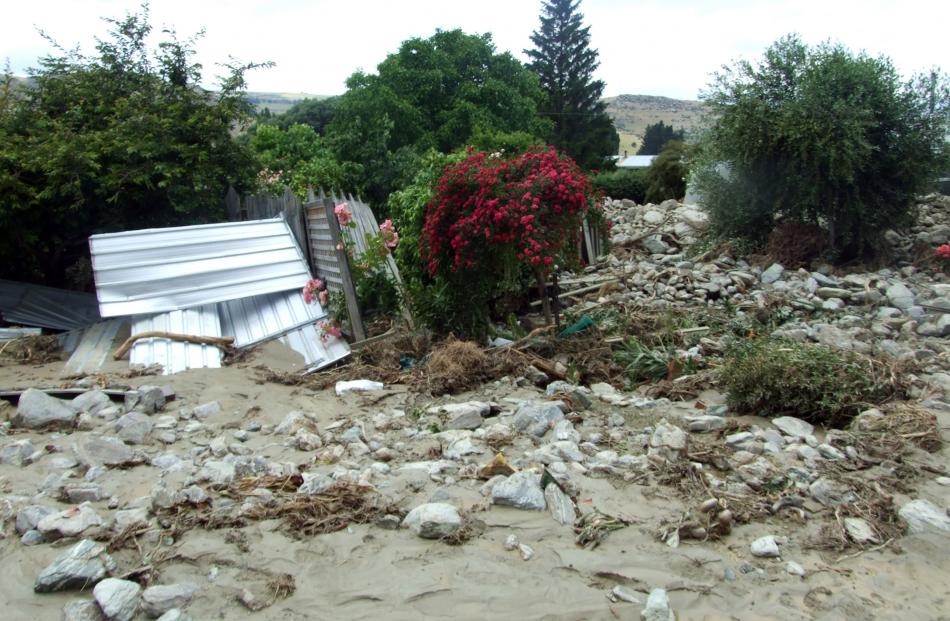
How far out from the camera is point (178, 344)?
6781 mm

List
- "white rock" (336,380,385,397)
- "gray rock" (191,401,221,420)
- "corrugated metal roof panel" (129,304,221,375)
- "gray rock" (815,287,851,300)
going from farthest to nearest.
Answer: "gray rock" (815,287,851,300)
"corrugated metal roof panel" (129,304,221,375)
"white rock" (336,380,385,397)
"gray rock" (191,401,221,420)

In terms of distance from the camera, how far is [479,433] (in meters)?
4.55

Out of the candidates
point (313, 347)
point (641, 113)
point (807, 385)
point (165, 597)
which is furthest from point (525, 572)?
point (641, 113)

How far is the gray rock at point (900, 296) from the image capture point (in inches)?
314

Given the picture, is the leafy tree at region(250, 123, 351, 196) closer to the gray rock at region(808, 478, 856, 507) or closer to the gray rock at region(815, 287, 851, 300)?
the gray rock at region(815, 287, 851, 300)

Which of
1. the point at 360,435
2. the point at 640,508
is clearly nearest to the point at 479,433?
the point at 360,435

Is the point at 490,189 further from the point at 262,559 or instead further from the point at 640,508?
the point at 262,559

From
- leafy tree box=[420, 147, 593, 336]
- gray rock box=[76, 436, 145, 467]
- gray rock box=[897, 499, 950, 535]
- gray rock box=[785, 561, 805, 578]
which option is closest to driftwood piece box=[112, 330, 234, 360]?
leafy tree box=[420, 147, 593, 336]

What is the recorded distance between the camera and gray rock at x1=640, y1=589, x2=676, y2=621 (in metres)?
2.65

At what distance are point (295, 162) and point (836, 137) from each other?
877 cm

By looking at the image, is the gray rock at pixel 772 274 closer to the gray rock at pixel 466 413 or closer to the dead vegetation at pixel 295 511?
the gray rock at pixel 466 413

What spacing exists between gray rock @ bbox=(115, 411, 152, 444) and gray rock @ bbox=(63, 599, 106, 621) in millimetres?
1966

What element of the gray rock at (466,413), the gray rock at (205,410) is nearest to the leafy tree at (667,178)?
the gray rock at (466,413)

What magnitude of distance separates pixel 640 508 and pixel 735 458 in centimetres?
90
